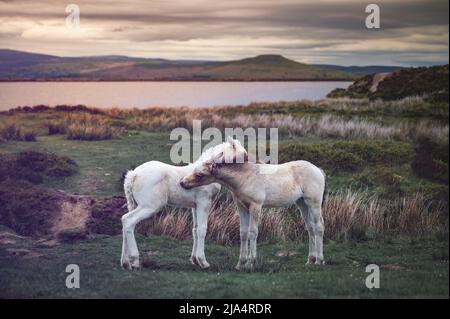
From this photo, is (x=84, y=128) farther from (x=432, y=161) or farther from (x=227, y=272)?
(x=227, y=272)

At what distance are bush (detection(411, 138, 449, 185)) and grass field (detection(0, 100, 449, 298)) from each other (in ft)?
0.20

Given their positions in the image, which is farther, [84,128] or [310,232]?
[84,128]

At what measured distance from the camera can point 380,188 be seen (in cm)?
2034

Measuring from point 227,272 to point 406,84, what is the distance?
145 feet

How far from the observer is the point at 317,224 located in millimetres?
13562

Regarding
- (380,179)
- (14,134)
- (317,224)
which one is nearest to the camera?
(317,224)

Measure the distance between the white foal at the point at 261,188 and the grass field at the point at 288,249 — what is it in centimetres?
56

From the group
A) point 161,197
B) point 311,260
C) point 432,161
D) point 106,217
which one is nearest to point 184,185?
point 161,197

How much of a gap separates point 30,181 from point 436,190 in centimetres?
1197

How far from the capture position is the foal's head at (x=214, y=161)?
12.9m

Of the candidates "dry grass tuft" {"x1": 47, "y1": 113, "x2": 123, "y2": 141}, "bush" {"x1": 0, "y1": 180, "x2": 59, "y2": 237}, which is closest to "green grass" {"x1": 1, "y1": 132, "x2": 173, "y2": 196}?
"dry grass tuft" {"x1": 47, "y1": 113, "x2": 123, "y2": 141}

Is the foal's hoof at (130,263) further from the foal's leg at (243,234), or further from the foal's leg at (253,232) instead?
the foal's leg at (253,232)

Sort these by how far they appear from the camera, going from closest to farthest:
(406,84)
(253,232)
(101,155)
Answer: (253,232) < (101,155) < (406,84)
